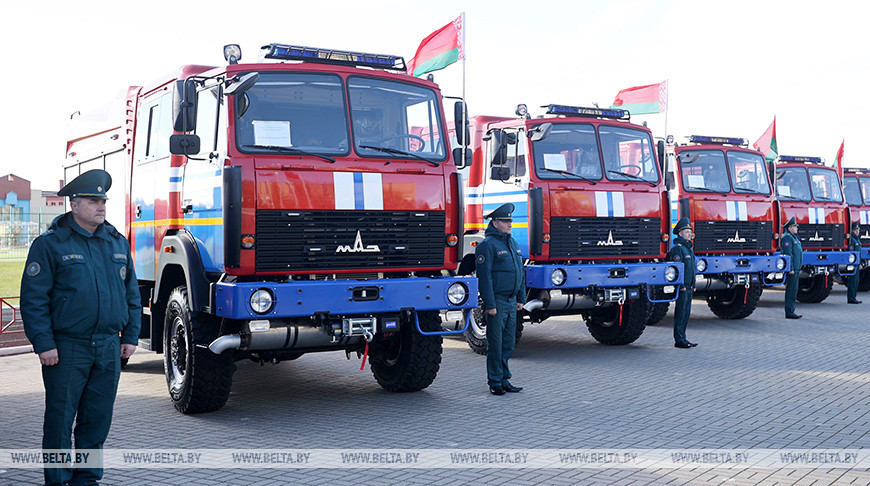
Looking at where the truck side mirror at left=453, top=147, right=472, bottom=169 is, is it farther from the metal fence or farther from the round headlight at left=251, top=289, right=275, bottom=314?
the metal fence

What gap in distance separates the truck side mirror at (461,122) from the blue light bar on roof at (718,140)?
693 cm

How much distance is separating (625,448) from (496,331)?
231cm

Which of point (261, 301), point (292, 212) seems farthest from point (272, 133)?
point (261, 301)

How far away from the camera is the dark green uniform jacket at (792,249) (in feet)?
50.8

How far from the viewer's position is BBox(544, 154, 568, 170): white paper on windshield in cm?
1091

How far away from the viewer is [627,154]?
11.4 metres

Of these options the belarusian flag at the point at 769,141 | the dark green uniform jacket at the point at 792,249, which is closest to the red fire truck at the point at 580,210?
the dark green uniform jacket at the point at 792,249

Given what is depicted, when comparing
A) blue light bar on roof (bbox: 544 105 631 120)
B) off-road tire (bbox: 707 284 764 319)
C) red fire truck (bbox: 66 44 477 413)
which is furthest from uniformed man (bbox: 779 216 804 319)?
red fire truck (bbox: 66 44 477 413)

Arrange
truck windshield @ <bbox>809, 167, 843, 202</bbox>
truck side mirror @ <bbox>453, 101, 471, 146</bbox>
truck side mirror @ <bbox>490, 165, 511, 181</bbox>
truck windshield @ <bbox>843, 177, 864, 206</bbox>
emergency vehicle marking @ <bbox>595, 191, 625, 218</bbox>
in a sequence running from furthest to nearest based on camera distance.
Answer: truck windshield @ <bbox>843, 177, 864, 206</bbox>, truck windshield @ <bbox>809, 167, 843, 202</bbox>, emergency vehicle marking @ <bbox>595, 191, 625, 218</bbox>, truck side mirror @ <bbox>490, 165, 511, 181</bbox>, truck side mirror @ <bbox>453, 101, 471, 146</bbox>

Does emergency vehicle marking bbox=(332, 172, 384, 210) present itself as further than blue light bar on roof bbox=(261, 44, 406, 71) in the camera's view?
No

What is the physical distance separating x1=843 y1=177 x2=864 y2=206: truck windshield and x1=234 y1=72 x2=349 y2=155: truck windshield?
54.6 feet

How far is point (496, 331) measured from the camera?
8.41 m

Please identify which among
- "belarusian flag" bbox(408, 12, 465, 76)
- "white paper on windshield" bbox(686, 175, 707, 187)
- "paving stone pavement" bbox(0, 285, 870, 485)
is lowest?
"paving stone pavement" bbox(0, 285, 870, 485)

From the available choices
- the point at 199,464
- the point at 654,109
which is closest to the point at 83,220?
the point at 199,464
